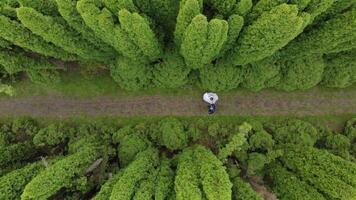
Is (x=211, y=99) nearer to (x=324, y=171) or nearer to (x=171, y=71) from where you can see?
(x=171, y=71)

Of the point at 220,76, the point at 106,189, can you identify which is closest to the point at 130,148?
the point at 106,189

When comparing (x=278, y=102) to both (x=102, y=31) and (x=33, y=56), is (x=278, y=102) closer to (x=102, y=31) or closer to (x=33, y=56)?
(x=102, y=31)

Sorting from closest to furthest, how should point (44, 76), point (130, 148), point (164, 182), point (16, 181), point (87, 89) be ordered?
point (16, 181)
point (164, 182)
point (130, 148)
point (44, 76)
point (87, 89)

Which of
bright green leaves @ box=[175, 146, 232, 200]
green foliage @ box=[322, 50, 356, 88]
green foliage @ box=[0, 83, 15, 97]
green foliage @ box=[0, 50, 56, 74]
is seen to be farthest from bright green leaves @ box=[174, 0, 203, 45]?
green foliage @ box=[0, 83, 15, 97]

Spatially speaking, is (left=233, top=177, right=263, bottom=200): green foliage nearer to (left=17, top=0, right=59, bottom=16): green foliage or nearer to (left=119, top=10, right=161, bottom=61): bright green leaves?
(left=119, top=10, right=161, bottom=61): bright green leaves

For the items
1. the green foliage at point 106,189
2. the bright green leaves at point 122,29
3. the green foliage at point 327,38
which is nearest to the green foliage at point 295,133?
the green foliage at point 327,38

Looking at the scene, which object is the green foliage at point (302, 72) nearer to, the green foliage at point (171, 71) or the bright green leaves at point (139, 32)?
the green foliage at point (171, 71)
